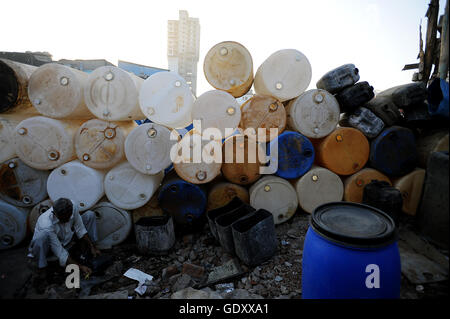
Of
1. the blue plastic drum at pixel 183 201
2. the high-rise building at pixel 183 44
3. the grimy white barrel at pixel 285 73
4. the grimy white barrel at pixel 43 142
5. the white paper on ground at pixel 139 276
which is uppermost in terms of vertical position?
the high-rise building at pixel 183 44

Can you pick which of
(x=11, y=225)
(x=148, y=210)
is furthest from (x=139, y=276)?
(x=11, y=225)

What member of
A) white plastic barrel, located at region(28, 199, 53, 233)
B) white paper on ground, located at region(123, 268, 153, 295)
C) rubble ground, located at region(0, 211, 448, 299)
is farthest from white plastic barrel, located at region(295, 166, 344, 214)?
white plastic barrel, located at region(28, 199, 53, 233)

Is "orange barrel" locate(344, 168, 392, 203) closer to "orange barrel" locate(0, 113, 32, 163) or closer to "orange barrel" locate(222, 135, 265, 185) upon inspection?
"orange barrel" locate(222, 135, 265, 185)

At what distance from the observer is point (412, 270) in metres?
1.67

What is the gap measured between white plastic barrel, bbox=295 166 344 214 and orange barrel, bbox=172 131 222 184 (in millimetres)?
1266

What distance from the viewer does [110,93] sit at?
287 centimetres

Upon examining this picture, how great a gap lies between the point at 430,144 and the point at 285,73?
197 centimetres

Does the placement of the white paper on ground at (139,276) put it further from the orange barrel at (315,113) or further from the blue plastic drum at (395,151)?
the blue plastic drum at (395,151)

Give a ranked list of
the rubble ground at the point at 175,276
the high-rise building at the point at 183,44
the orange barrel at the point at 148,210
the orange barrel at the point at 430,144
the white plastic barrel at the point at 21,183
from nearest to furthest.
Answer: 1. the rubble ground at the point at 175,276
2. the orange barrel at the point at 430,144
3. the white plastic barrel at the point at 21,183
4. the orange barrel at the point at 148,210
5. the high-rise building at the point at 183,44

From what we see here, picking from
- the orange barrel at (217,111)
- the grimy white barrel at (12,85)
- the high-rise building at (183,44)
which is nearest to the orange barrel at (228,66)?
the orange barrel at (217,111)

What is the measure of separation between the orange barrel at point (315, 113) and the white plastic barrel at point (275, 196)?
0.81 m

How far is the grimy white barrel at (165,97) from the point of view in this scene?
2822 millimetres

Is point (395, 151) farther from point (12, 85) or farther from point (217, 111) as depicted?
point (12, 85)

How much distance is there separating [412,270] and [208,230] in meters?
2.33
